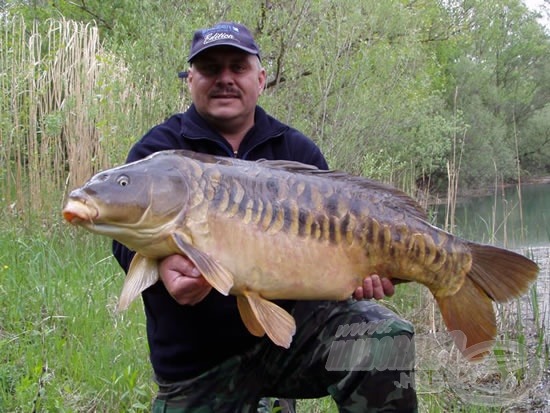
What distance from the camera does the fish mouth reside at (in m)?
1.51

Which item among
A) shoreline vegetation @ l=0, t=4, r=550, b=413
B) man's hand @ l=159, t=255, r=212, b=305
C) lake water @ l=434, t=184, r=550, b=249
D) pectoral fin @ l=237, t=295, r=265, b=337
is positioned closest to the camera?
man's hand @ l=159, t=255, r=212, b=305

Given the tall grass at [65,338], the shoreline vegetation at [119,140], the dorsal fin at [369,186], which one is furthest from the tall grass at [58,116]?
the dorsal fin at [369,186]

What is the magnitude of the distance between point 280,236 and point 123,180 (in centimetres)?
45

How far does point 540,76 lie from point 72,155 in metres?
23.5

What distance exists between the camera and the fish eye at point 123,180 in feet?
5.23

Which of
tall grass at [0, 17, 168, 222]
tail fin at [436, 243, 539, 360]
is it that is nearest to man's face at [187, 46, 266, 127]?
tail fin at [436, 243, 539, 360]

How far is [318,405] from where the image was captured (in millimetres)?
2676

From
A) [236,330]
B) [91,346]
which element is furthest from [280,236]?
[91,346]

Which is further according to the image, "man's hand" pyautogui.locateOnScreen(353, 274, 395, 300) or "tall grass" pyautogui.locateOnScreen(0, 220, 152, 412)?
"tall grass" pyautogui.locateOnScreen(0, 220, 152, 412)

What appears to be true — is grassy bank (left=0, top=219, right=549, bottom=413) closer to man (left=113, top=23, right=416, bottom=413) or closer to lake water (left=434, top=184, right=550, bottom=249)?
man (left=113, top=23, right=416, bottom=413)

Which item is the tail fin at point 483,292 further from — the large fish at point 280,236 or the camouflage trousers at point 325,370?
the camouflage trousers at point 325,370

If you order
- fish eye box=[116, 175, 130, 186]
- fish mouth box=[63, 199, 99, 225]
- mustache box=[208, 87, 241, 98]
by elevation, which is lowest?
fish mouth box=[63, 199, 99, 225]

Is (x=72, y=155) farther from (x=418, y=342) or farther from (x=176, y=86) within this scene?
(x=418, y=342)

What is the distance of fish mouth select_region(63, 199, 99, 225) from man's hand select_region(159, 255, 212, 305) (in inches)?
9.1
